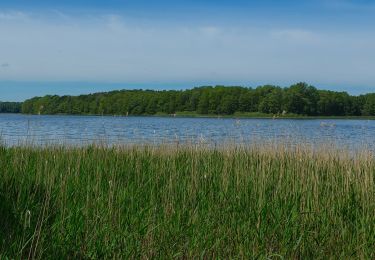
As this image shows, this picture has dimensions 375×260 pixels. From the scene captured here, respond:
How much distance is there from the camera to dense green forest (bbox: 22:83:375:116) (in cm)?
6075

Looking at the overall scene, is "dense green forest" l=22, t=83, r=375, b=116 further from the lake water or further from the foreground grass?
the foreground grass

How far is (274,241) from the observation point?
505cm

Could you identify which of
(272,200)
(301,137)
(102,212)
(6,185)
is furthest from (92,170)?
(301,137)

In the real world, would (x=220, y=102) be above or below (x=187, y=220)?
above

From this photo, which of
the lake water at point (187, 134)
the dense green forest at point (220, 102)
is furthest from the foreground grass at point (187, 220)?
the dense green forest at point (220, 102)

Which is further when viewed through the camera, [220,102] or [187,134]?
[220,102]

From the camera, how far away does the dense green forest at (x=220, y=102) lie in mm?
60750

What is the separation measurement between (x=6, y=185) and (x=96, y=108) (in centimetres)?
6610

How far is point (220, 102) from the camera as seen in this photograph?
238 ft

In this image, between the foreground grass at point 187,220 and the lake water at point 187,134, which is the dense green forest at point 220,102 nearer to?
the lake water at point 187,134

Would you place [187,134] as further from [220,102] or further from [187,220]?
[220,102]

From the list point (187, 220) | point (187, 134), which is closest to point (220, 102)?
point (187, 134)

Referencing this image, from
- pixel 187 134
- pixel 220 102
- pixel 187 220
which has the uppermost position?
pixel 220 102

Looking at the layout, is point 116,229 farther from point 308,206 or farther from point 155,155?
point 155,155
